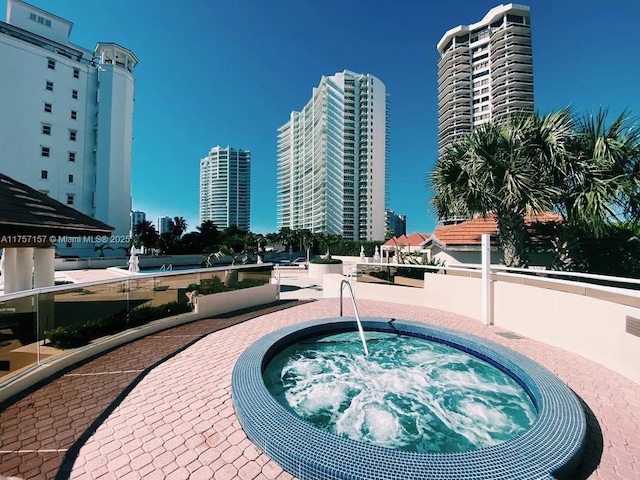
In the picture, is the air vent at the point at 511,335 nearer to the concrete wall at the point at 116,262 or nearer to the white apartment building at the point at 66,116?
the concrete wall at the point at 116,262

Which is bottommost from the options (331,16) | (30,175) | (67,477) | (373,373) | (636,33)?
(373,373)

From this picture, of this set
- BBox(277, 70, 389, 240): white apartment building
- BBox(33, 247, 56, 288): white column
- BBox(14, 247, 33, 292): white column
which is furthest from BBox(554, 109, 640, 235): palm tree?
BBox(277, 70, 389, 240): white apartment building

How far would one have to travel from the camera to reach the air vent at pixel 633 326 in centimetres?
408

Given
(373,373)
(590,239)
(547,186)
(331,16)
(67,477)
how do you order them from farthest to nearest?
1. (331,16)
2. (590,239)
3. (547,186)
4. (373,373)
5. (67,477)

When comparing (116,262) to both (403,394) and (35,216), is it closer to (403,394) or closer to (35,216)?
(35,216)

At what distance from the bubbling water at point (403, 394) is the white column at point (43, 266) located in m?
5.94

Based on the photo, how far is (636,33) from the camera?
15.8m

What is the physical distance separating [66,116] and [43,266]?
3423cm

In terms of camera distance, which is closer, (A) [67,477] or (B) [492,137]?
(A) [67,477]

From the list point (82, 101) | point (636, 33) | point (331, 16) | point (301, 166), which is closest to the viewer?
point (636, 33)

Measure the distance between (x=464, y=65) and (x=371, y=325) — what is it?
96.1 m

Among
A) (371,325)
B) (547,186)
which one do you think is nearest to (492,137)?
(547,186)

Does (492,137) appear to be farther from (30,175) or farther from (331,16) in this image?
(30,175)

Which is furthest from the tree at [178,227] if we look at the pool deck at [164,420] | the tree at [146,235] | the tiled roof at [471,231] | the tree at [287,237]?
the pool deck at [164,420]
